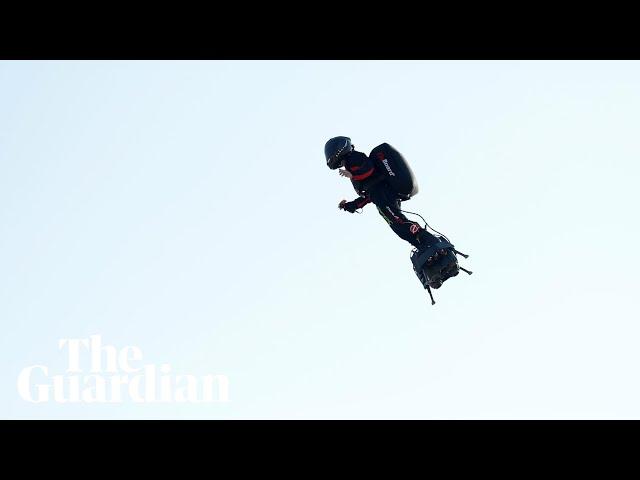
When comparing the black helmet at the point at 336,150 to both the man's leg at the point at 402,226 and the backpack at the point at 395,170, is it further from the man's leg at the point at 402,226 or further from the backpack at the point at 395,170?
the man's leg at the point at 402,226

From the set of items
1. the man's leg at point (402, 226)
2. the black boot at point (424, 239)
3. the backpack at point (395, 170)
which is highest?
the backpack at point (395, 170)

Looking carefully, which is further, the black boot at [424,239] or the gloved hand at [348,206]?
the gloved hand at [348,206]

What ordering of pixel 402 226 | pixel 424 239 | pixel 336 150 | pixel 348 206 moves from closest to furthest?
1. pixel 336 150
2. pixel 424 239
3. pixel 402 226
4. pixel 348 206

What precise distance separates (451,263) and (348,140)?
11.6ft

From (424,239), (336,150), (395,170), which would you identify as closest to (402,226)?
(424,239)

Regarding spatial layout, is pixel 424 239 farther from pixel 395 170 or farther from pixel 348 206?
pixel 348 206

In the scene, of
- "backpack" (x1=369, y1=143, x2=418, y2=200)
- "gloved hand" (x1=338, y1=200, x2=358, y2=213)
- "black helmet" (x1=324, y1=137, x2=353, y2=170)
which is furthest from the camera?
"gloved hand" (x1=338, y1=200, x2=358, y2=213)

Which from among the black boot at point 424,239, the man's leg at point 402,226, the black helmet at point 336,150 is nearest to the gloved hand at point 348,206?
the man's leg at point 402,226

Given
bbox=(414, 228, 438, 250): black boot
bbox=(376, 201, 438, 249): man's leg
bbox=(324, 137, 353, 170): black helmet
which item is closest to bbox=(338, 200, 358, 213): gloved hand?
bbox=(376, 201, 438, 249): man's leg

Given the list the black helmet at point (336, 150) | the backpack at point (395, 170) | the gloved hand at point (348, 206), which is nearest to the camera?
the black helmet at point (336, 150)

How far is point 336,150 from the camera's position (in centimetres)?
2009

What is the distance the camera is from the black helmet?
20109 millimetres

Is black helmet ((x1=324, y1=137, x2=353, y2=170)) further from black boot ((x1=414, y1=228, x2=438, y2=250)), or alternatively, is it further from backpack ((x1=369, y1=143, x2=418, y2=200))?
black boot ((x1=414, y1=228, x2=438, y2=250))

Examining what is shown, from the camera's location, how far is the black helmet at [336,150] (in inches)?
792
